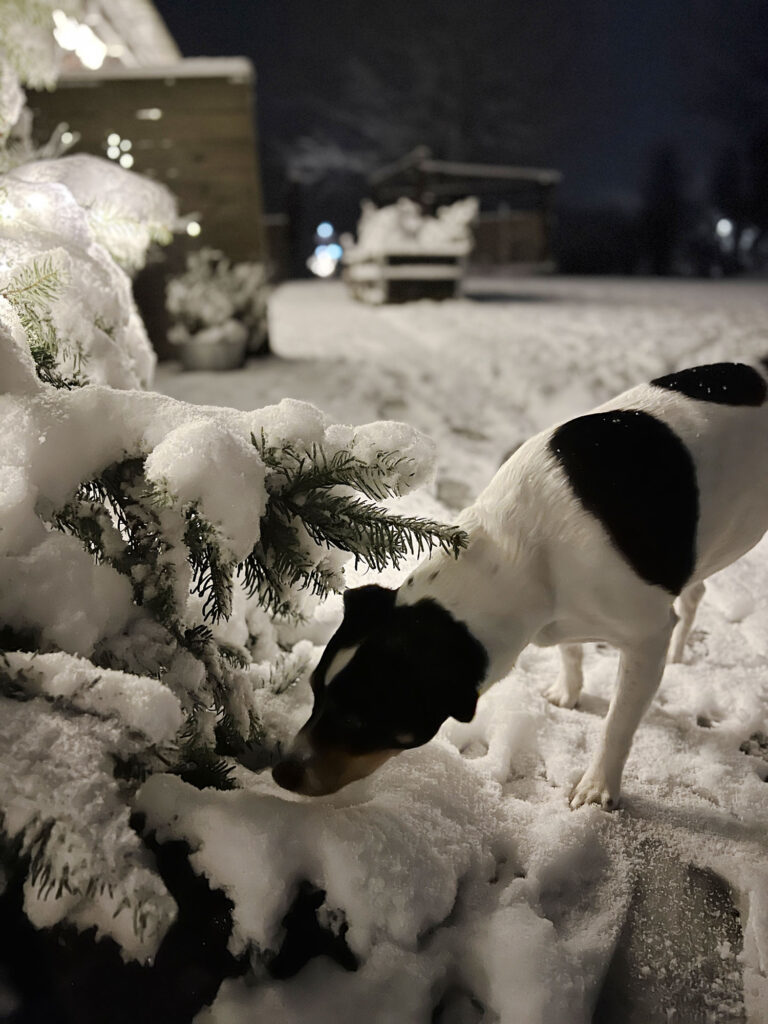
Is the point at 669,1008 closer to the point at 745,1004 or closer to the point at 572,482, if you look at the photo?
the point at 745,1004

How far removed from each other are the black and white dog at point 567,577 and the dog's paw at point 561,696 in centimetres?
44

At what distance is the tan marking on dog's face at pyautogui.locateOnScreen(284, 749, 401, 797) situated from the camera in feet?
4.70

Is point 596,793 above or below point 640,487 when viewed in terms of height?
below

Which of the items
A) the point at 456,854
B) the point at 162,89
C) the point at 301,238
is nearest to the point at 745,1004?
the point at 456,854

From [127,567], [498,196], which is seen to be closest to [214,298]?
[127,567]

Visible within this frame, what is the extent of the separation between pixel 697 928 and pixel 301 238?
25.6m

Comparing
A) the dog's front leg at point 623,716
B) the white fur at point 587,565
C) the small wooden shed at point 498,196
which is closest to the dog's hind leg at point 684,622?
the white fur at point 587,565

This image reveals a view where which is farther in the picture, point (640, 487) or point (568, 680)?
point (568, 680)

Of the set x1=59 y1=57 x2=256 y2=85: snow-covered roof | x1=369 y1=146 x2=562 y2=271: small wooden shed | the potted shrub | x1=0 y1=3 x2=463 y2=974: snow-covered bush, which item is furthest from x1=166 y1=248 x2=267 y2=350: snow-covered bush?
x1=369 y1=146 x2=562 y2=271: small wooden shed

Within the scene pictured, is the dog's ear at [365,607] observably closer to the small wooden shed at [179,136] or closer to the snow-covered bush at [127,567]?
the snow-covered bush at [127,567]

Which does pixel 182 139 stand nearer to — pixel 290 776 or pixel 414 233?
pixel 414 233

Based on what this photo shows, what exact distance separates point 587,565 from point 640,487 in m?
0.24

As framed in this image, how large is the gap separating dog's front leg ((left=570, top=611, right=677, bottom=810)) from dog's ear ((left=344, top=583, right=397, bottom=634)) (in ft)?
2.20

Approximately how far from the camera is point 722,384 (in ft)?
6.31
